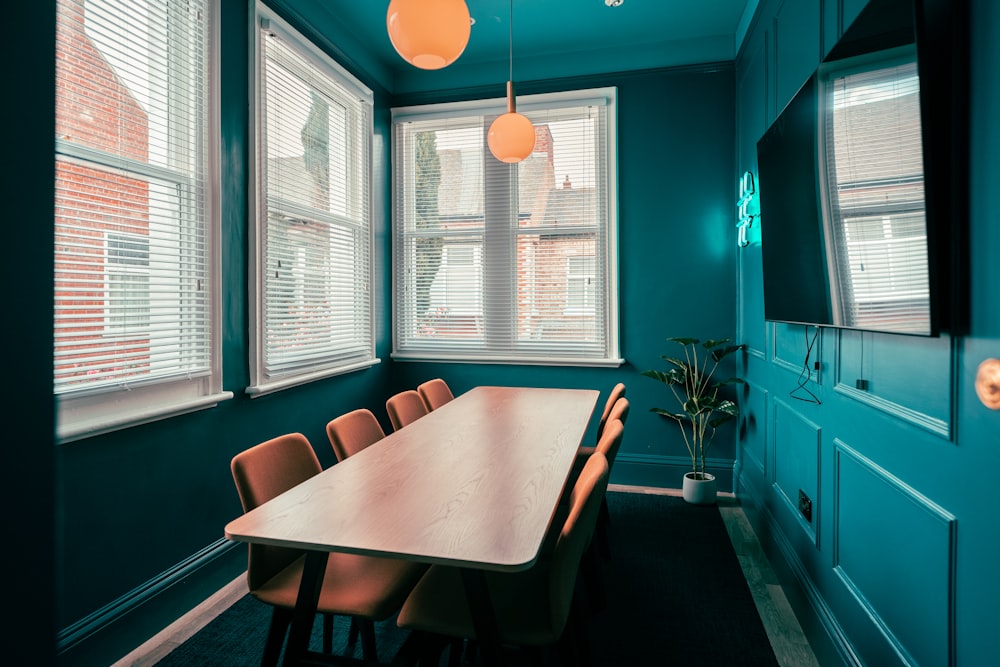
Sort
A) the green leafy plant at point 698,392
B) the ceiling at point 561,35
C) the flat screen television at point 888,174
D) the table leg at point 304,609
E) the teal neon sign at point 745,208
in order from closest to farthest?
the flat screen television at point 888,174 → the table leg at point 304,609 → the teal neon sign at point 745,208 → the ceiling at point 561,35 → the green leafy plant at point 698,392

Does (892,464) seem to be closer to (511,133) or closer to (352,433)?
(352,433)

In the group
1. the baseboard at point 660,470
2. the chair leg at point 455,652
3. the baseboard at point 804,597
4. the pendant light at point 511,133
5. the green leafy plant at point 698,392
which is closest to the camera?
the chair leg at point 455,652

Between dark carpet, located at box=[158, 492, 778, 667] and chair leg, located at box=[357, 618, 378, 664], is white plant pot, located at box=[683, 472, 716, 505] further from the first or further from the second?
chair leg, located at box=[357, 618, 378, 664]

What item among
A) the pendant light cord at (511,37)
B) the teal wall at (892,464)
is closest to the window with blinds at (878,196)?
the teal wall at (892,464)

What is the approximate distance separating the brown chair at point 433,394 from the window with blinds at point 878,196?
7.32 ft

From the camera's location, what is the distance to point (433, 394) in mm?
3480

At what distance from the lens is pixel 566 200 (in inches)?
167

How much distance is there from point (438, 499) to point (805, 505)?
170 cm

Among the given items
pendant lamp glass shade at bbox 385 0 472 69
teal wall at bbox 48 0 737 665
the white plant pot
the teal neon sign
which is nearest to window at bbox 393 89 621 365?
teal wall at bbox 48 0 737 665

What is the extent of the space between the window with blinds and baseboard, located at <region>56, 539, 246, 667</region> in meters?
2.80

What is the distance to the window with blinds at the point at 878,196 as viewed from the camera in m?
1.35

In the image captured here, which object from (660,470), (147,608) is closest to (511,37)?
(660,470)

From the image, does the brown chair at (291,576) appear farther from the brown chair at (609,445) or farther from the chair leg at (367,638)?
the brown chair at (609,445)

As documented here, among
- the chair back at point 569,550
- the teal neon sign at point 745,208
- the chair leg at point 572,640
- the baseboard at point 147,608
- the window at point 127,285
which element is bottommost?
the baseboard at point 147,608
